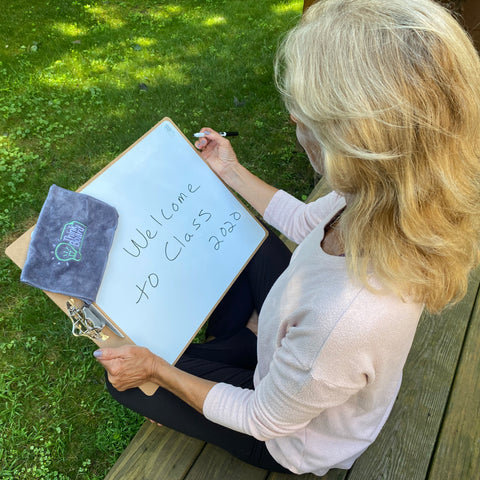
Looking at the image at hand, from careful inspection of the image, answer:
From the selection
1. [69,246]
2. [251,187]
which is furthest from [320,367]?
[251,187]

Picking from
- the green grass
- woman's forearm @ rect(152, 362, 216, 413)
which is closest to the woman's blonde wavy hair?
woman's forearm @ rect(152, 362, 216, 413)

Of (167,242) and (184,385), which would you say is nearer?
(184,385)

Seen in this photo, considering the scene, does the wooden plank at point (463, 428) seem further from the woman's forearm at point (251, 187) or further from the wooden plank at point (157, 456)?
the woman's forearm at point (251, 187)

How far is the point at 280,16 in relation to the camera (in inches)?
161

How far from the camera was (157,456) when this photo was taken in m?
1.34

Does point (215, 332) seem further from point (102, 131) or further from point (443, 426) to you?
point (102, 131)

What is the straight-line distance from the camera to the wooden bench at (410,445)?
1292 millimetres

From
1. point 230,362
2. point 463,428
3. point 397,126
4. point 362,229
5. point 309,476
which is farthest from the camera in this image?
point 230,362

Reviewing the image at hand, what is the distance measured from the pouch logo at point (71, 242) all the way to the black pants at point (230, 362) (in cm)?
49

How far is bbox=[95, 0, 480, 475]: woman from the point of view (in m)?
0.70

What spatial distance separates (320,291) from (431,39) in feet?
1.69

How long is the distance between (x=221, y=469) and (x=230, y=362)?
345 millimetres

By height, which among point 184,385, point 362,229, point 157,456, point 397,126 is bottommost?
point 157,456

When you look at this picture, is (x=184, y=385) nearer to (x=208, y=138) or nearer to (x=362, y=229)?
(x=362, y=229)
